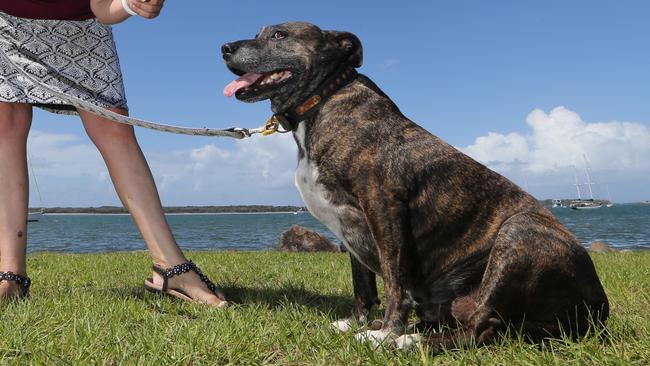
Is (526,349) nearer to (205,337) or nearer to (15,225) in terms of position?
(205,337)

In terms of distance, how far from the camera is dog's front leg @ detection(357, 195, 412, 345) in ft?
10.8

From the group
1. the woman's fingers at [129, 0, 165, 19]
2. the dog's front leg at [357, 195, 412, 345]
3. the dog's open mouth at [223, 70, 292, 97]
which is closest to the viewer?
the dog's front leg at [357, 195, 412, 345]

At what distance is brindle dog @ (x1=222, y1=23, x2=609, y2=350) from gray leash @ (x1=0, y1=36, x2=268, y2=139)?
449 millimetres

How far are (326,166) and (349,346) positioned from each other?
3.71 feet

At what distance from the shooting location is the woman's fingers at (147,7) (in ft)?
13.7

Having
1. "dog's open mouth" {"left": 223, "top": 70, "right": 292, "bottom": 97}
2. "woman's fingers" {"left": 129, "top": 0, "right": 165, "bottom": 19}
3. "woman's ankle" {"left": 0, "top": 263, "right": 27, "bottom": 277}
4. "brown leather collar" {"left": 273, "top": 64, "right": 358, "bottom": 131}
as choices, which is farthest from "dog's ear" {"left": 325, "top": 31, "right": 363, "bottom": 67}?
"woman's ankle" {"left": 0, "top": 263, "right": 27, "bottom": 277}

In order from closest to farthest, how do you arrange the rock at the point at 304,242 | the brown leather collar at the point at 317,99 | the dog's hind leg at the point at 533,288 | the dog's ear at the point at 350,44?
the dog's hind leg at the point at 533,288, the brown leather collar at the point at 317,99, the dog's ear at the point at 350,44, the rock at the point at 304,242

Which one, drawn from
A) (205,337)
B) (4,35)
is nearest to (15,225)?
(4,35)

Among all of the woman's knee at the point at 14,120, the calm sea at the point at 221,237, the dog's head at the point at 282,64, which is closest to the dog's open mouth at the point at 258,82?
the dog's head at the point at 282,64

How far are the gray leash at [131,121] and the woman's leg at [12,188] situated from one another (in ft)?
1.19

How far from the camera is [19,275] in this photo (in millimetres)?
4801

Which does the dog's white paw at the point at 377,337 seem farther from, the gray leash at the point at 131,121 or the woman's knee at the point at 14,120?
the woman's knee at the point at 14,120

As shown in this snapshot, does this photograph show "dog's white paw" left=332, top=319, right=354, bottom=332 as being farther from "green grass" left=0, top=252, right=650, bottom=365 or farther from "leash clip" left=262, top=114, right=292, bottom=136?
"leash clip" left=262, top=114, right=292, bottom=136

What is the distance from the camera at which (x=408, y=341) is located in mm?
3182
